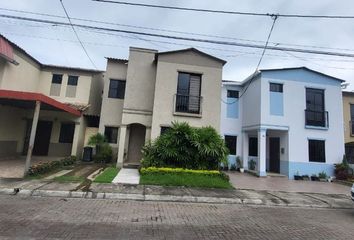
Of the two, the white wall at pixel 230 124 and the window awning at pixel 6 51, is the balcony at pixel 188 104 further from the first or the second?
the window awning at pixel 6 51

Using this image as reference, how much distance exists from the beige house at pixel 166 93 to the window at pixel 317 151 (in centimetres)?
724

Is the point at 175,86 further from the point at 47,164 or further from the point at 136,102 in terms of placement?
the point at 47,164

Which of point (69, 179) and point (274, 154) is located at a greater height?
point (274, 154)

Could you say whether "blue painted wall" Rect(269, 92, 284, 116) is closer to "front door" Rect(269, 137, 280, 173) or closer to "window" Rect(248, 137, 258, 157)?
"front door" Rect(269, 137, 280, 173)

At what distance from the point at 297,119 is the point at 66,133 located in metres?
16.2

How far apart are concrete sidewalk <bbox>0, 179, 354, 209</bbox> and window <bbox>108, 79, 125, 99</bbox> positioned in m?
8.79

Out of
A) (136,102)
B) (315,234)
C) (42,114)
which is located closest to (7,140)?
(42,114)

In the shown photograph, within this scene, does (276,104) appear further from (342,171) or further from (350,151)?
(350,151)

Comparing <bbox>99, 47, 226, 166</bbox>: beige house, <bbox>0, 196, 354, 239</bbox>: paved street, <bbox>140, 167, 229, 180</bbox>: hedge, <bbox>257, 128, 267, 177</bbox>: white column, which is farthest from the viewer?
<bbox>257, 128, 267, 177</bbox>: white column

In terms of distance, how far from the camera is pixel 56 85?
17828mm

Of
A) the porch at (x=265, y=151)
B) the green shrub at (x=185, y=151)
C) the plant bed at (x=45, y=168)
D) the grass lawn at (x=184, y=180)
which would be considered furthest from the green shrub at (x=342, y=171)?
the plant bed at (x=45, y=168)

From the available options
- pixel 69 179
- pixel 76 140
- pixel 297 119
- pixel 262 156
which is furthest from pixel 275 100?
pixel 76 140

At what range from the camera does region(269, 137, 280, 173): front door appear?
57.6 ft

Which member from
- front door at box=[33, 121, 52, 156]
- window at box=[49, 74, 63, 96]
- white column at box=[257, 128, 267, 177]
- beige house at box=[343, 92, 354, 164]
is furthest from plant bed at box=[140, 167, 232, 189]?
beige house at box=[343, 92, 354, 164]
